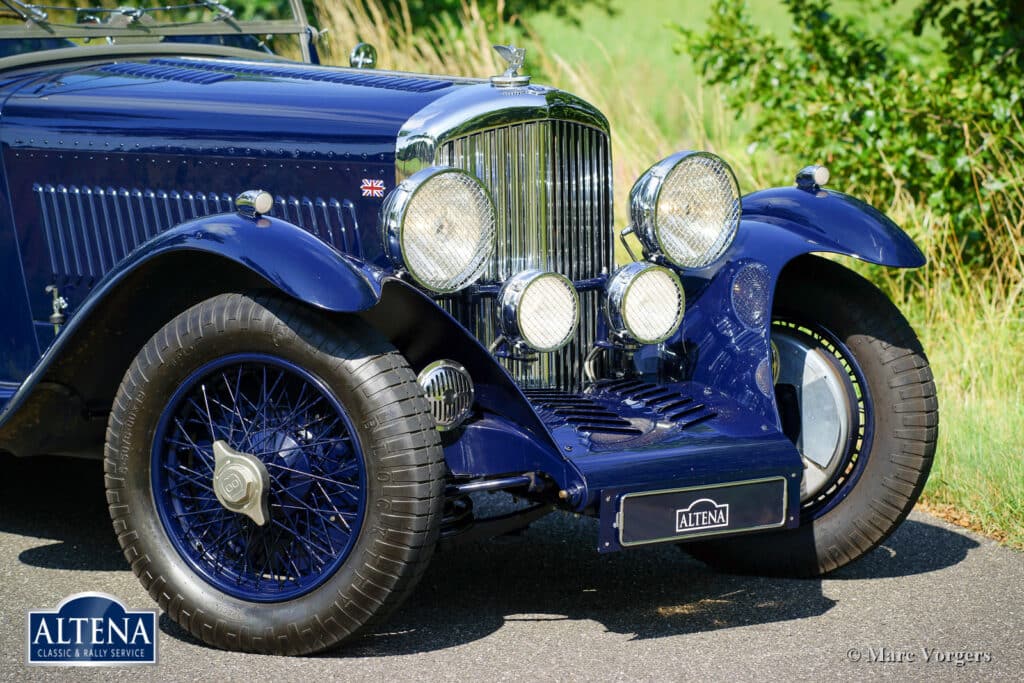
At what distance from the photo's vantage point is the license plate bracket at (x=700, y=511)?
3.29 m

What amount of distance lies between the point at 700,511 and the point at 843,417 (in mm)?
716

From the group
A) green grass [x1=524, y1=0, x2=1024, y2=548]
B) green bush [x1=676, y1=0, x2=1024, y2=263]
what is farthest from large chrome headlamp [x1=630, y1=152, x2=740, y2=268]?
green bush [x1=676, y1=0, x2=1024, y2=263]

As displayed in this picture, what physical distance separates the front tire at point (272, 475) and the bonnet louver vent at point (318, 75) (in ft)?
2.98

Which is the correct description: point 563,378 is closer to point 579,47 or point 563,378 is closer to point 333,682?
point 333,682

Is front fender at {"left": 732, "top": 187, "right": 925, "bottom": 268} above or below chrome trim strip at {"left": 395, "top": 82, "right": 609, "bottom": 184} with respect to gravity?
below

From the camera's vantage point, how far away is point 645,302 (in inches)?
148

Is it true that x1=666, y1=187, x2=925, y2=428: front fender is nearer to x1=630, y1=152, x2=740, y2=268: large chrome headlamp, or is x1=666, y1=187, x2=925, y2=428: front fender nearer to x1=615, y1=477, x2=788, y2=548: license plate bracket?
x1=630, y1=152, x2=740, y2=268: large chrome headlamp

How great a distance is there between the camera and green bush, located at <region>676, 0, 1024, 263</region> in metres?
6.24

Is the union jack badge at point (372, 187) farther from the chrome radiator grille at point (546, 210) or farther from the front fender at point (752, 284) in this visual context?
the front fender at point (752, 284)

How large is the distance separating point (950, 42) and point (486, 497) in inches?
133

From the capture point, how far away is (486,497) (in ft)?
16.1

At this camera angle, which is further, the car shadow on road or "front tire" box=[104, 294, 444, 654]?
the car shadow on road

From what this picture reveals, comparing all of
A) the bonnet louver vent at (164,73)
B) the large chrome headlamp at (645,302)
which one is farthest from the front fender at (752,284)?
the bonnet louver vent at (164,73)

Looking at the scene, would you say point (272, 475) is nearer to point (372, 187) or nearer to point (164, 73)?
point (372, 187)
